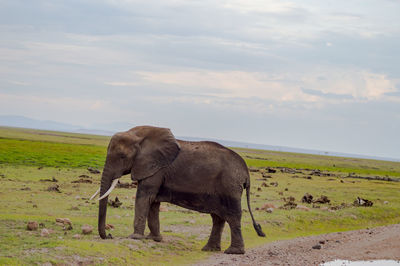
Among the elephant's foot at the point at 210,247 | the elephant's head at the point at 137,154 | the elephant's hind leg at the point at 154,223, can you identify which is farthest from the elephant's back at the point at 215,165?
the elephant's foot at the point at 210,247

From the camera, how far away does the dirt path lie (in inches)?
584

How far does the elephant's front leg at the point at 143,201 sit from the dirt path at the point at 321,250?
2211mm

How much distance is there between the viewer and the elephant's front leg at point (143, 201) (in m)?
15.5

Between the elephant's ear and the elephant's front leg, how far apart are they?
9.6 inches

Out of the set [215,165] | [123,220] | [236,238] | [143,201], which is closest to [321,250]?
[236,238]

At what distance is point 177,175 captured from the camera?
15773 mm

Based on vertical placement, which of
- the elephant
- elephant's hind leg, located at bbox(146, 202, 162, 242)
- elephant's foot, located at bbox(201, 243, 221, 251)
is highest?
the elephant

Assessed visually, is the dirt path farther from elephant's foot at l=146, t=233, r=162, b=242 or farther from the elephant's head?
the elephant's head

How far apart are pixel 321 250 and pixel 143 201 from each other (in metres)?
5.83

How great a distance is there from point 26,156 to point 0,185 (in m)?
22.0

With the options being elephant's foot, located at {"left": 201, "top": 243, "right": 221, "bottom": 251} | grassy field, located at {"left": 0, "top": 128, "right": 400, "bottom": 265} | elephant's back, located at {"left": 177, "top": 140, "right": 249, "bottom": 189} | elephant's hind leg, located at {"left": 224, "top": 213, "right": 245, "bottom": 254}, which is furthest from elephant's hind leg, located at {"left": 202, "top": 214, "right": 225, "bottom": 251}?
elephant's back, located at {"left": 177, "top": 140, "right": 249, "bottom": 189}

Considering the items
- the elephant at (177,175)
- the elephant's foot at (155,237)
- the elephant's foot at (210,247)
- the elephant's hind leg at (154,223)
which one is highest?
the elephant at (177,175)

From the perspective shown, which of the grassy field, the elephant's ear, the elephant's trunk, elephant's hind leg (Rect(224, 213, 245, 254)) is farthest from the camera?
elephant's hind leg (Rect(224, 213, 245, 254))

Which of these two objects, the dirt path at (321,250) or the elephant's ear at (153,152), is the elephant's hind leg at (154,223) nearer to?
A: the elephant's ear at (153,152)
